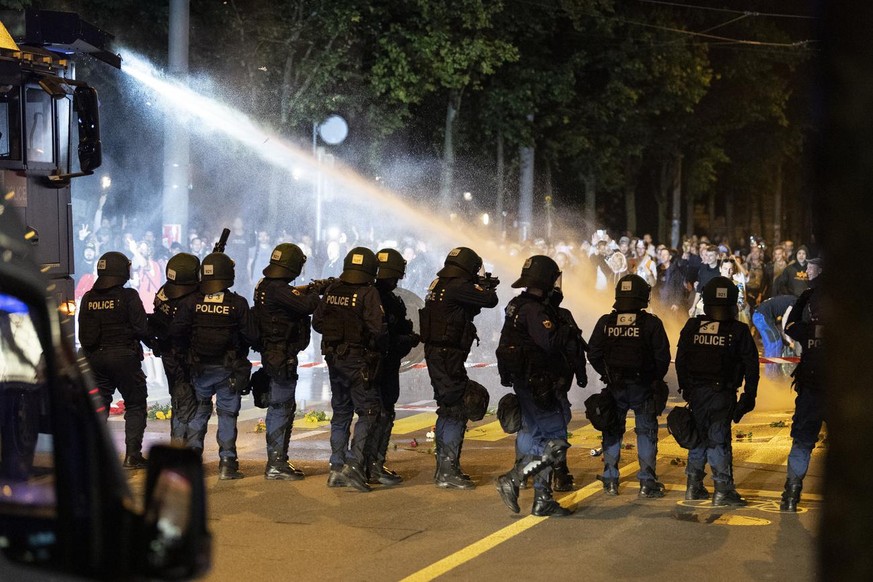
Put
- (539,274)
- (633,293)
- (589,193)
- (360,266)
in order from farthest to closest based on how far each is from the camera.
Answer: (589,193) < (360,266) < (633,293) < (539,274)

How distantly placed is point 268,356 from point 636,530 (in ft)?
11.4

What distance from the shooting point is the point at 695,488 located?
9.07m

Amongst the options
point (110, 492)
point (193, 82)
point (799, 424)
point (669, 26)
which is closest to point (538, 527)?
point (799, 424)

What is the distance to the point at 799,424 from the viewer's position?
8641mm

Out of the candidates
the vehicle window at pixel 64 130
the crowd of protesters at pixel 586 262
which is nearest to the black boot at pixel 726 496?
the vehicle window at pixel 64 130

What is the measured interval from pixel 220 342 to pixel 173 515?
287 inches

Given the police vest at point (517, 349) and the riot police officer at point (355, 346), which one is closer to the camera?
the police vest at point (517, 349)

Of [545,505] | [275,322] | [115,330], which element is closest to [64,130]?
[115,330]

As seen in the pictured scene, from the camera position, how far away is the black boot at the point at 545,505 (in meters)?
8.51

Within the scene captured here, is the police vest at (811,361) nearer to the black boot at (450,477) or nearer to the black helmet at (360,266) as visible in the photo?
the black boot at (450,477)

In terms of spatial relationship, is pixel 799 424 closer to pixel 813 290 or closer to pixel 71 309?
pixel 813 290

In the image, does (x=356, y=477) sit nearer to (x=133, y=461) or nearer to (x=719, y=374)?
(x=133, y=461)

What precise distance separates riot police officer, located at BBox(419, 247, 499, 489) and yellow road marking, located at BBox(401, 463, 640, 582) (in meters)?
0.88

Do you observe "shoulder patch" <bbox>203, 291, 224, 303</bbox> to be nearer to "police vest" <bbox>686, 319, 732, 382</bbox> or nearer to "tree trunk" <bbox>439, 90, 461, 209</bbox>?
"police vest" <bbox>686, 319, 732, 382</bbox>
